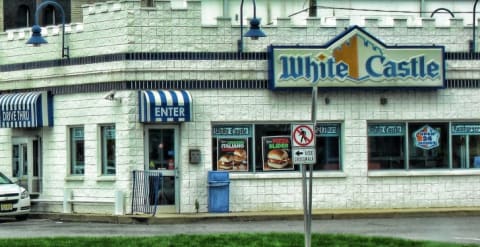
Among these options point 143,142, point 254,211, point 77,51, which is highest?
point 77,51

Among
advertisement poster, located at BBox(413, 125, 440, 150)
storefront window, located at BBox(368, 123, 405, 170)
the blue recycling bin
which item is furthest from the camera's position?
advertisement poster, located at BBox(413, 125, 440, 150)

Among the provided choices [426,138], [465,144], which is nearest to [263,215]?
[426,138]

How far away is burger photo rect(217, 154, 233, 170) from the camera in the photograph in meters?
29.2

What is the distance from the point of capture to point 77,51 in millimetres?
29906

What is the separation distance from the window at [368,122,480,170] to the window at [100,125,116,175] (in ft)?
22.8

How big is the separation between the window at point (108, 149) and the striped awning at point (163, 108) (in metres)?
1.48

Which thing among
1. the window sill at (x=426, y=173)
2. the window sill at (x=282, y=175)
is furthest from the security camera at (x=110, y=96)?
the window sill at (x=426, y=173)

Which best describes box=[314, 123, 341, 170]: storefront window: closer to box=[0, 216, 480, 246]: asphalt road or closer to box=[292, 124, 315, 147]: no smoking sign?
box=[0, 216, 480, 246]: asphalt road

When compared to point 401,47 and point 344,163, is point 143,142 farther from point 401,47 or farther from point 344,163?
point 401,47

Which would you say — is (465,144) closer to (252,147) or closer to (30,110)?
(252,147)

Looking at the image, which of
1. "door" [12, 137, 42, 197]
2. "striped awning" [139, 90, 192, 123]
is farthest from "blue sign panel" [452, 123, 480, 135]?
"door" [12, 137, 42, 197]

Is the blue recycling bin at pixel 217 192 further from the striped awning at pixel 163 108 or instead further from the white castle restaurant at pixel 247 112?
the striped awning at pixel 163 108

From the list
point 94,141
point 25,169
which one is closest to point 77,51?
point 94,141

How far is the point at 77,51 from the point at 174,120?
3755mm
